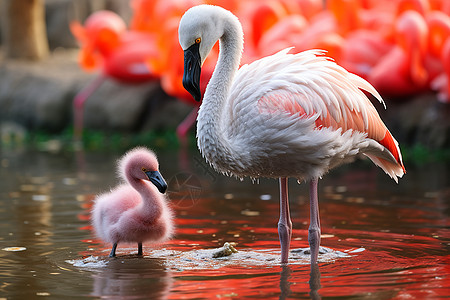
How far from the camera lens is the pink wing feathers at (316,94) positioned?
14.2 ft

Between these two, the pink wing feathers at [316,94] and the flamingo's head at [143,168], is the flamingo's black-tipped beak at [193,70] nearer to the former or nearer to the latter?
the pink wing feathers at [316,94]

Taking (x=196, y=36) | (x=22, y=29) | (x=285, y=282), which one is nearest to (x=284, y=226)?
(x=285, y=282)

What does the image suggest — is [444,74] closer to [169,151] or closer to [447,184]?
[447,184]

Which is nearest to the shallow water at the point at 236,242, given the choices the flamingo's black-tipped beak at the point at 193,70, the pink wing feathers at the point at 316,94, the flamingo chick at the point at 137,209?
the flamingo chick at the point at 137,209

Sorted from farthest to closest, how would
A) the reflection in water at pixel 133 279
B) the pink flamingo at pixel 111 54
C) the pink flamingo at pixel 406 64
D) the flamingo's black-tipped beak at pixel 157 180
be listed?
the pink flamingo at pixel 111 54
the pink flamingo at pixel 406 64
the flamingo's black-tipped beak at pixel 157 180
the reflection in water at pixel 133 279

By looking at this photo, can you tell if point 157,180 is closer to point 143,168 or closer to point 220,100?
point 143,168

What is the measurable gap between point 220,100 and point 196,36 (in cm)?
35

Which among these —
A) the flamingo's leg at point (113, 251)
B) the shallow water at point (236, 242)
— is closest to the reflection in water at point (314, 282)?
the shallow water at point (236, 242)

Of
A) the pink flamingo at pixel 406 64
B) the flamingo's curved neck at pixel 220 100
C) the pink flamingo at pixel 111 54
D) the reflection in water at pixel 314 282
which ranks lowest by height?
the reflection in water at pixel 314 282

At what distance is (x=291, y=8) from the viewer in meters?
12.7

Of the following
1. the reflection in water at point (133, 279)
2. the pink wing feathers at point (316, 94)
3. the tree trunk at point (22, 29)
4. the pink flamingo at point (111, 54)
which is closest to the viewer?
the reflection in water at point (133, 279)

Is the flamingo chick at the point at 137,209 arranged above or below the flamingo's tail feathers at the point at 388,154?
below

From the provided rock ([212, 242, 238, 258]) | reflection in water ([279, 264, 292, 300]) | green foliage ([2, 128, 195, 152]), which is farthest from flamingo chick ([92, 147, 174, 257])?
green foliage ([2, 128, 195, 152])

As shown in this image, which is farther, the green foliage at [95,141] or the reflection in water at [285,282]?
the green foliage at [95,141]
